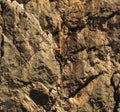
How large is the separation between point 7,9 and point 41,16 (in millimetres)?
1902

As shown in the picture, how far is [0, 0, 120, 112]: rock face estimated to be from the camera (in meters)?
22.7

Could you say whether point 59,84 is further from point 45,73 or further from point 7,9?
point 7,9

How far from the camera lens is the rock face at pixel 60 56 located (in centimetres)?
2269

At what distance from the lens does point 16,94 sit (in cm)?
2258

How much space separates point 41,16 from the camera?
76.6ft

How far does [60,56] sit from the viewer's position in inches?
930

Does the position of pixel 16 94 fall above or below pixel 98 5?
below

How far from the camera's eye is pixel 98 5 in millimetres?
23750

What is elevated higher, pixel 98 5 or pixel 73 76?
pixel 98 5

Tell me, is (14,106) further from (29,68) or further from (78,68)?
(78,68)

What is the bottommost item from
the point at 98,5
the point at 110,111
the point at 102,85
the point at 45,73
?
the point at 110,111

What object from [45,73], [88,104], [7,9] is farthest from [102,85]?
[7,9]

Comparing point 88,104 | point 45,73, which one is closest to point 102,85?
point 88,104

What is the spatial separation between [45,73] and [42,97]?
1.30m
